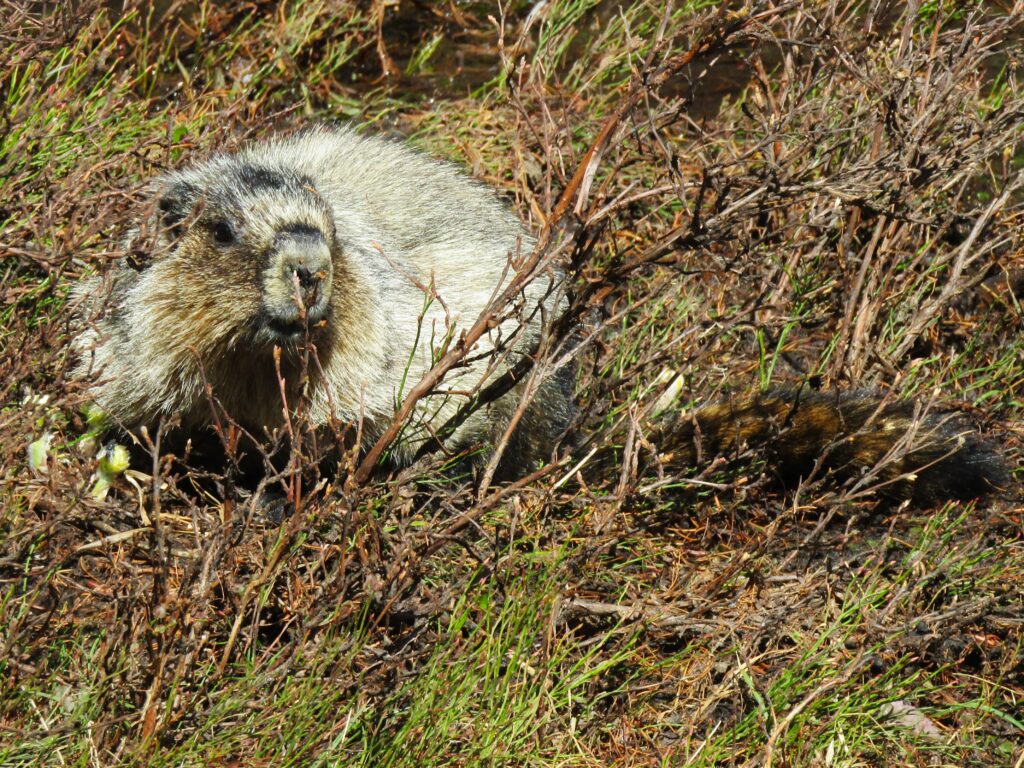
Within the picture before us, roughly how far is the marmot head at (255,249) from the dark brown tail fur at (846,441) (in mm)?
1360

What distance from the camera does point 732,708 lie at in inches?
145

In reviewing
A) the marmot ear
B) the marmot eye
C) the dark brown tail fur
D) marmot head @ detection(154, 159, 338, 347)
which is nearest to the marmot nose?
marmot head @ detection(154, 159, 338, 347)

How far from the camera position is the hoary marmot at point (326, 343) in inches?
162

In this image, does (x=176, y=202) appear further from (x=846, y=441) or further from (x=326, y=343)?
(x=846, y=441)

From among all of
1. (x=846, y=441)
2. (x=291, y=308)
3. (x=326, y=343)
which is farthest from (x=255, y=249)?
(x=846, y=441)

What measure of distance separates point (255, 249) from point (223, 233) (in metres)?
0.17

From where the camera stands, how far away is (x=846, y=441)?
13.7ft

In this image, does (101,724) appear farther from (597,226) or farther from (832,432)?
(832,432)

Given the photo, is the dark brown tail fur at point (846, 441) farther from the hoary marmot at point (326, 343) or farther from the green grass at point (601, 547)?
the green grass at point (601, 547)

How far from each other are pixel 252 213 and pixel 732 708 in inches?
89.4

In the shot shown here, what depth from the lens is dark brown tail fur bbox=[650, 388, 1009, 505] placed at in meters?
4.20

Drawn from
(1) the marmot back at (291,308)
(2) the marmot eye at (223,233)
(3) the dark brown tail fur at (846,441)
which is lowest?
(3) the dark brown tail fur at (846,441)

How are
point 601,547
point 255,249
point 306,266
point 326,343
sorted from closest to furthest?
point 601,547 < point 306,266 < point 255,249 < point 326,343

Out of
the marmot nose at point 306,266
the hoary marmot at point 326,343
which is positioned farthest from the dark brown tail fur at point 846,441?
the marmot nose at point 306,266
